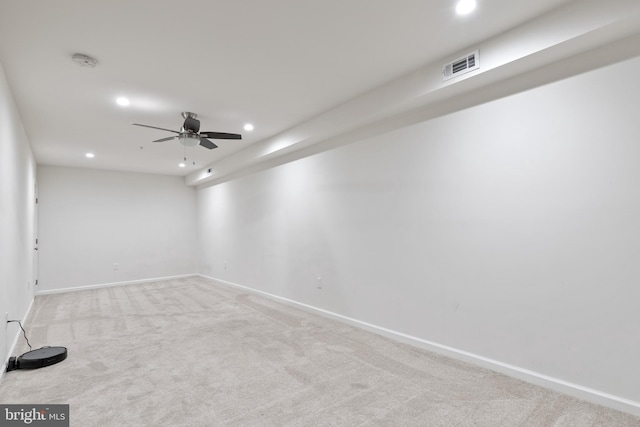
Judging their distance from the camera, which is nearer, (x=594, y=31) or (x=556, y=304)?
(x=594, y=31)

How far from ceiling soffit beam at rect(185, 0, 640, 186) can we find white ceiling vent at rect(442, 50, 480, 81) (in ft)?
0.13

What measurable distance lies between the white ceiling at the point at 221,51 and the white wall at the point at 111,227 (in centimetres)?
309

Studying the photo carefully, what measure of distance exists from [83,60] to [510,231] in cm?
380

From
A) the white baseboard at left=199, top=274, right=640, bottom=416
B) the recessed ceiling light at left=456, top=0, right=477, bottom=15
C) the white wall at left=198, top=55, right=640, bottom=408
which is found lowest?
the white baseboard at left=199, top=274, right=640, bottom=416

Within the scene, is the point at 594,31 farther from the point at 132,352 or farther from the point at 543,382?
the point at 132,352

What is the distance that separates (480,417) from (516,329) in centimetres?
86

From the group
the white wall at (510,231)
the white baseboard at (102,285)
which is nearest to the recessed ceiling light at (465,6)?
the white wall at (510,231)

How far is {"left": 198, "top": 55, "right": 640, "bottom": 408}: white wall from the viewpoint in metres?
2.18

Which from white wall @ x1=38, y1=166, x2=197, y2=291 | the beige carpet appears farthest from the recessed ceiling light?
white wall @ x1=38, y1=166, x2=197, y2=291

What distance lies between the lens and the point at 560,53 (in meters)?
2.31

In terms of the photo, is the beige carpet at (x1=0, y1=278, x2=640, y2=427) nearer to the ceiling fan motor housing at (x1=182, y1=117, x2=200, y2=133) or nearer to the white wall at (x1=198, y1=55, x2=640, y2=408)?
the white wall at (x1=198, y1=55, x2=640, y2=408)

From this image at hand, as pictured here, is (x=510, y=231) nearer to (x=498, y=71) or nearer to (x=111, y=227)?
(x=498, y=71)

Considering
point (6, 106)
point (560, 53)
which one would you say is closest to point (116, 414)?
point (6, 106)

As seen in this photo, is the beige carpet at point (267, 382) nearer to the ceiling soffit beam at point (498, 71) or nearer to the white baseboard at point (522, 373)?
the white baseboard at point (522, 373)
